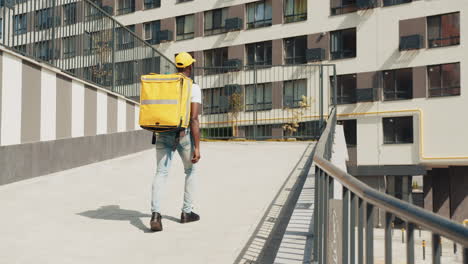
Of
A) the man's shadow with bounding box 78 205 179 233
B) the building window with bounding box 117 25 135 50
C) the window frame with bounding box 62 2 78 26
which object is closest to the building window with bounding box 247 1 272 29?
the building window with bounding box 117 25 135 50

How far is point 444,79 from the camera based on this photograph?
1110 inches

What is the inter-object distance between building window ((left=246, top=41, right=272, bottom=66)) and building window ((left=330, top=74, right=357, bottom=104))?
5571 mm

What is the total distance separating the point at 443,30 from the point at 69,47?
24.5m

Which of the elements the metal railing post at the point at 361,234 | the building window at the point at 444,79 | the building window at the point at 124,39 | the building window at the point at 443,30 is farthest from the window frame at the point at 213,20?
the metal railing post at the point at 361,234

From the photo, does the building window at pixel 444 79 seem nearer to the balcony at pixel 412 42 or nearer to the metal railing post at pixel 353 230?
the balcony at pixel 412 42

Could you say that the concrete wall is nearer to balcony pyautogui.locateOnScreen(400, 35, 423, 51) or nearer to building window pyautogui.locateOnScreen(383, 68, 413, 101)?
balcony pyautogui.locateOnScreen(400, 35, 423, 51)

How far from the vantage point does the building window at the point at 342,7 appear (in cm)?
3120

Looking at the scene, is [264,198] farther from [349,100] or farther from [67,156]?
[349,100]

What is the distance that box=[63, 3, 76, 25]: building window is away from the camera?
1009cm

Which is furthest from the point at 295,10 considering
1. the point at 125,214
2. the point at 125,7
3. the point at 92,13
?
the point at 125,214

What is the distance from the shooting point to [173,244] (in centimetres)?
476

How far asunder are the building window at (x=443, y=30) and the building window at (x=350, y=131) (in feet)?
22.0

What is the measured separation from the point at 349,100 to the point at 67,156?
79.8 ft

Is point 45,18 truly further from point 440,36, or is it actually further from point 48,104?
point 440,36
